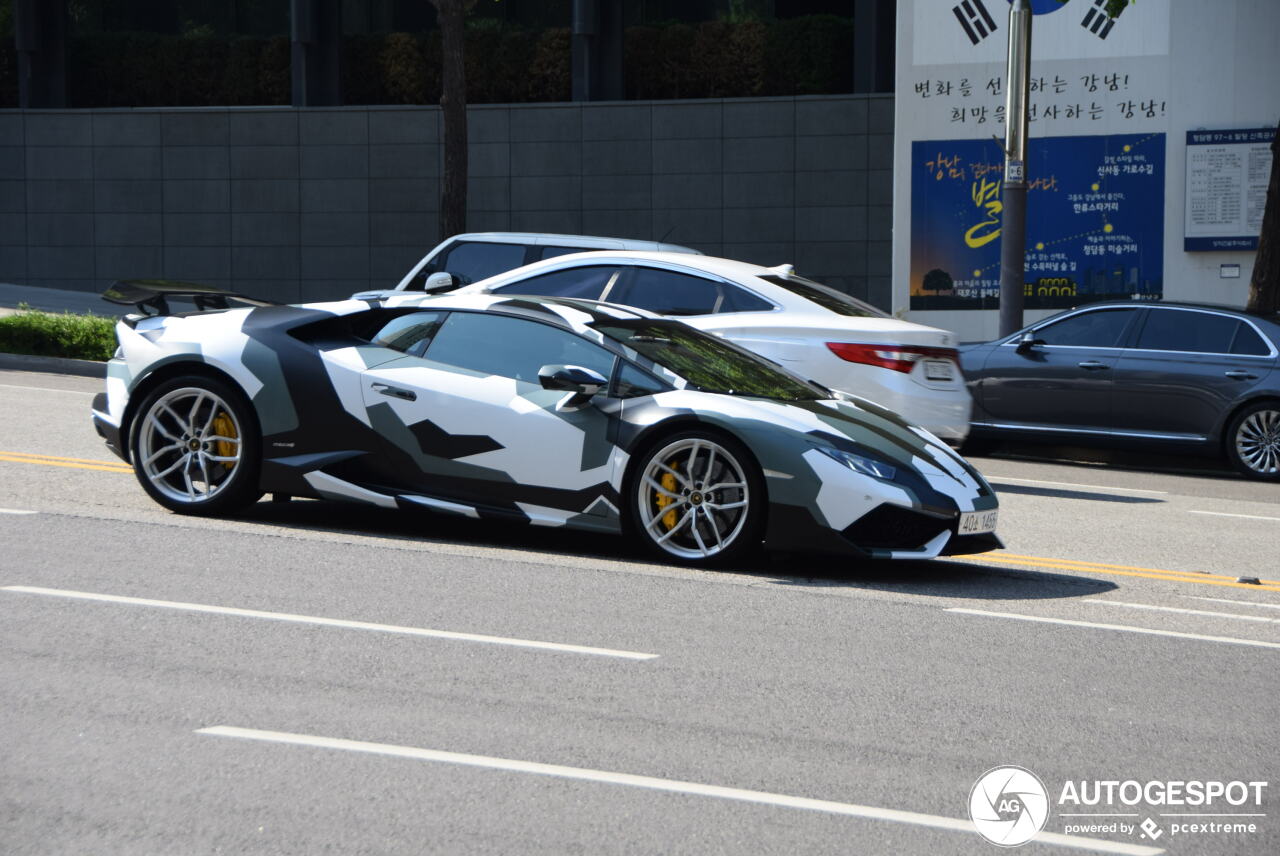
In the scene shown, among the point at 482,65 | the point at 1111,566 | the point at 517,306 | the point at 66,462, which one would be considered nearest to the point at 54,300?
the point at 482,65

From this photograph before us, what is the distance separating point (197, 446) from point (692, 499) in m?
2.74

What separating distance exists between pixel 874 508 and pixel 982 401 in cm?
787

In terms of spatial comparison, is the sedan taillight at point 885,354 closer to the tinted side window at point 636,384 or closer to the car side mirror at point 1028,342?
the tinted side window at point 636,384

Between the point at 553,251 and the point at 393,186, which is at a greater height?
the point at 393,186

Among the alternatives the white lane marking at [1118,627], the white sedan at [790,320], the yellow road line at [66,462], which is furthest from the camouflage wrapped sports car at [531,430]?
the white sedan at [790,320]

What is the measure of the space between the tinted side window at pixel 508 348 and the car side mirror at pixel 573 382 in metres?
0.17

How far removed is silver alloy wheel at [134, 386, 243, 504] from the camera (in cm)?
869

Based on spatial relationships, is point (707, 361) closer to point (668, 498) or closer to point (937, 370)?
point (668, 498)

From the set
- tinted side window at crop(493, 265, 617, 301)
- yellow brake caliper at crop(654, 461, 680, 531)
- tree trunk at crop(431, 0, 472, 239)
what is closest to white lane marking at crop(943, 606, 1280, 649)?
yellow brake caliper at crop(654, 461, 680, 531)

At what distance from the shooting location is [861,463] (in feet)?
25.4

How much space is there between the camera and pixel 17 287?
28.5 m

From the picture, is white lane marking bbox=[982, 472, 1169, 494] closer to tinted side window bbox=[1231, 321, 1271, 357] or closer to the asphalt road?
tinted side window bbox=[1231, 321, 1271, 357]

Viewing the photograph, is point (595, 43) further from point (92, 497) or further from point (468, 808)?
point (468, 808)

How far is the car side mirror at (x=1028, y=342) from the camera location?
49.3 feet
